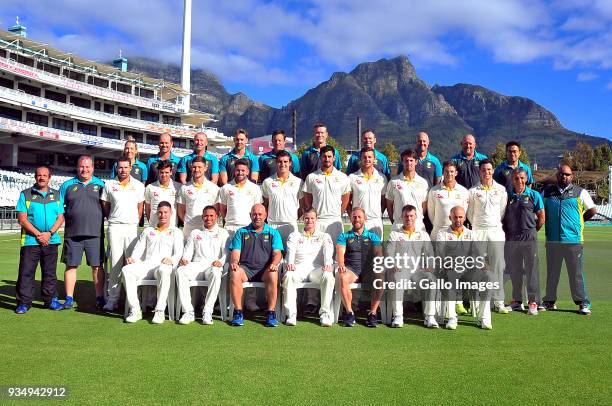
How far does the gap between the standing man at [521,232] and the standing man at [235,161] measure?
3520mm

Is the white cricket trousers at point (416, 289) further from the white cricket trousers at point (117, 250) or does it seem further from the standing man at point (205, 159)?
the white cricket trousers at point (117, 250)

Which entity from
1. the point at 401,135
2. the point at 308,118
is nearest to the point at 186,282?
the point at 401,135

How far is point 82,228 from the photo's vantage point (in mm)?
6246

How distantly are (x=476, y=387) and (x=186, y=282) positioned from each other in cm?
338

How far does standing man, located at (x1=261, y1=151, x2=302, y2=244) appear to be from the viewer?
6242mm

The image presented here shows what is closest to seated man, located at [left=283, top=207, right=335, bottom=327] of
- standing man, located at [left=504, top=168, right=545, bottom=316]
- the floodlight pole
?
standing man, located at [left=504, top=168, right=545, bottom=316]

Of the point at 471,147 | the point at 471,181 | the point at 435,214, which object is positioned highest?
the point at 471,147

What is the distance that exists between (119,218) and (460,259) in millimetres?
4305

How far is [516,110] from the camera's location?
187 m

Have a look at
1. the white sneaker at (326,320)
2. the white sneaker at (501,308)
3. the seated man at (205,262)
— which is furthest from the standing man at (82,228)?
the white sneaker at (501,308)

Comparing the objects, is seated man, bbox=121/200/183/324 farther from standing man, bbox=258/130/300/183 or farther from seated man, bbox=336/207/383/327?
seated man, bbox=336/207/383/327

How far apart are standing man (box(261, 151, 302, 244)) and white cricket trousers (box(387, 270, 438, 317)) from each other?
147 centimetres

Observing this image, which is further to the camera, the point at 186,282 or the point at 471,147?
the point at 471,147

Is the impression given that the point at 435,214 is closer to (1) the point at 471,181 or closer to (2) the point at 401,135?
(1) the point at 471,181
